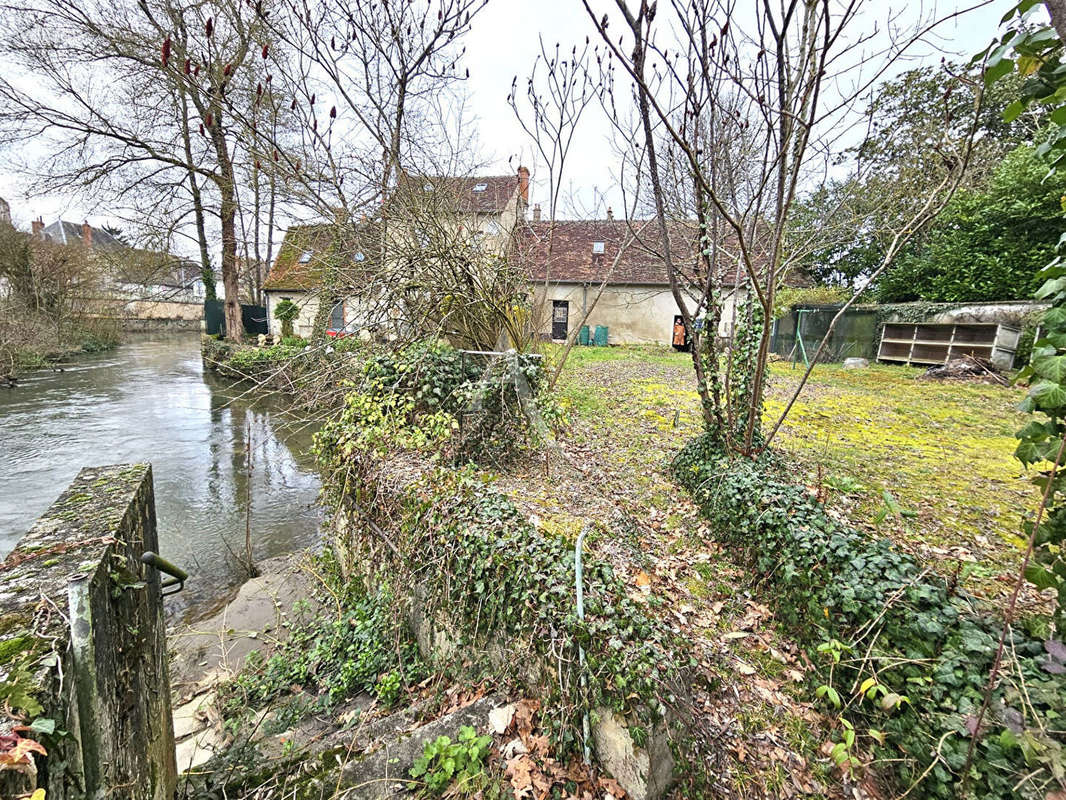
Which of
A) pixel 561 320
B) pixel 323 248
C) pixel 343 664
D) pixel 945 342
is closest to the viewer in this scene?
pixel 343 664

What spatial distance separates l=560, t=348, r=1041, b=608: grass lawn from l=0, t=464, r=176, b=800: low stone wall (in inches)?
171

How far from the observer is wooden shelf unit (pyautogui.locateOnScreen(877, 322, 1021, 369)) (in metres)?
11.7

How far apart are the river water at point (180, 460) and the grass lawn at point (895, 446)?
16.7 ft

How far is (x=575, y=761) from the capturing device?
237 cm

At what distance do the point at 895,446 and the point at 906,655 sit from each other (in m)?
4.79

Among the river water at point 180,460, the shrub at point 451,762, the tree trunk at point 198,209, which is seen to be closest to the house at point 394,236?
the river water at point 180,460

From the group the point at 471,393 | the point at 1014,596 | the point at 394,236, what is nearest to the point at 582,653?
the point at 1014,596

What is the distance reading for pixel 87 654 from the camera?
1.57 m

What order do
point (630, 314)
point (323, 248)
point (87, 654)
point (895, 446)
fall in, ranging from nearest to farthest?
point (87, 654)
point (895, 446)
point (323, 248)
point (630, 314)

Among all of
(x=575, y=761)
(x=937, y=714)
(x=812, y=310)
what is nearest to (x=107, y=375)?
(x=575, y=761)

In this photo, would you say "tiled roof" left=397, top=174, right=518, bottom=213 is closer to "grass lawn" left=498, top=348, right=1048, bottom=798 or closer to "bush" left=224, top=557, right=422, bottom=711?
"grass lawn" left=498, top=348, right=1048, bottom=798

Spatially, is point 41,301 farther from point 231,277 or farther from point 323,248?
point 323,248

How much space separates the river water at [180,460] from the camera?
20.4 ft

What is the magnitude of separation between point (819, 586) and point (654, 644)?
1.36 meters
